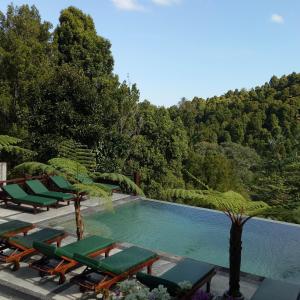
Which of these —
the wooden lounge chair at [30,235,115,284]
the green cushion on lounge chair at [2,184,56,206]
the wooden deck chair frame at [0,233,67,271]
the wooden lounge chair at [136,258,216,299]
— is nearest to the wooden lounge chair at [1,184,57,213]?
the green cushion on lounge chair at [2,184,56,206]

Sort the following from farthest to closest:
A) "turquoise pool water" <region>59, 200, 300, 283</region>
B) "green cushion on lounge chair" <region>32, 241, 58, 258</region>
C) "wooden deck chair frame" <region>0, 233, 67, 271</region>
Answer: "turquoise pool water" <region>59, 200, 300, 283</region>, "wooden deck chair frame" <region>0, 233, 67, 271</region>, "green cushion on lounge chair" <region>32, 241, 58, 258</region>

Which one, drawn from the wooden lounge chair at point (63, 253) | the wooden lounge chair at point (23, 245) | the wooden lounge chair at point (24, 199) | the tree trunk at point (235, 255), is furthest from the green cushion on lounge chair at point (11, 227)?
the tree trunk at point (235, 255)

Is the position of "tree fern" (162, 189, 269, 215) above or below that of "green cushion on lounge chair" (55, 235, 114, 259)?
above

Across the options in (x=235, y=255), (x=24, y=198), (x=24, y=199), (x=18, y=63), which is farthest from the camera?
(x=18, y=63)

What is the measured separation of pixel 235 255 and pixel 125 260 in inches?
69.3

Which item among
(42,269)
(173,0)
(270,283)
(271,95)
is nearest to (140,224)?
(42,269)

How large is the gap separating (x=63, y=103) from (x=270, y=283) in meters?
11.5

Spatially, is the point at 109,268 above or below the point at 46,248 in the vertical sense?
below

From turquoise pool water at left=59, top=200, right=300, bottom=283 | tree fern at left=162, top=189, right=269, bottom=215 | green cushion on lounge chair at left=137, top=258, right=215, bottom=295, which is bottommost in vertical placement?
turquoise pool water at left=59, top=200, right=300, bottom=283

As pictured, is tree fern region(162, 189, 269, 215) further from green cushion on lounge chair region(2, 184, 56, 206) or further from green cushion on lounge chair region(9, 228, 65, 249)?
green cushion on lounge chair region(2, 184, 56, 206)

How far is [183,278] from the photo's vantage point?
5.55 m

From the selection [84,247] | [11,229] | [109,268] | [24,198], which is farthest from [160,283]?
[24,198]

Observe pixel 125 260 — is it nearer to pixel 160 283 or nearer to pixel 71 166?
pixel 160 283

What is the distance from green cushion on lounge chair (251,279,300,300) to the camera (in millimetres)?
4965
